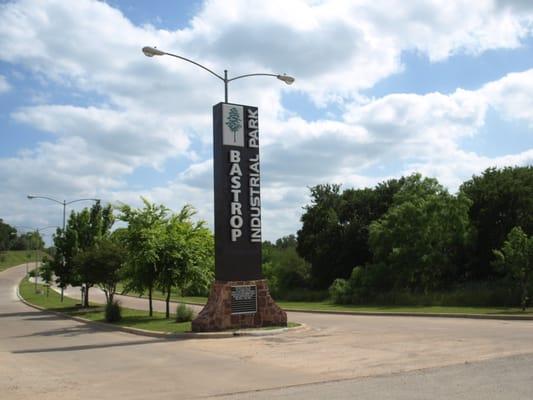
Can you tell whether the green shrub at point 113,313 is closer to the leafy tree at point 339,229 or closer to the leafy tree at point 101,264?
the leafy tree at point 101,264

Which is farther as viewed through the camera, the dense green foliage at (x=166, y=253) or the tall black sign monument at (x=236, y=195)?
the dense green foliage at (x=166, y=253)

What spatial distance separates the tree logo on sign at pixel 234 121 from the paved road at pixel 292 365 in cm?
735

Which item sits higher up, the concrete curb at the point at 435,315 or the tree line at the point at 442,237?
the tree line at the point at 442,237

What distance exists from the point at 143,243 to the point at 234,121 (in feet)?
25.6

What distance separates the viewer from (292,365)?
12.0m

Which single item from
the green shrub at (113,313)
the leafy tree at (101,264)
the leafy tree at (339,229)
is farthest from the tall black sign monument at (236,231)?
the leafy tree at (339,229)

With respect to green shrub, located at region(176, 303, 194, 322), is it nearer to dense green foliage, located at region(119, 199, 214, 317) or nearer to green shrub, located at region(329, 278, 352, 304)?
dense green foliage, located at region(119, 199, 214, 317)

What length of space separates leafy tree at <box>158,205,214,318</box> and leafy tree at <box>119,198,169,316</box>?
1.00ft

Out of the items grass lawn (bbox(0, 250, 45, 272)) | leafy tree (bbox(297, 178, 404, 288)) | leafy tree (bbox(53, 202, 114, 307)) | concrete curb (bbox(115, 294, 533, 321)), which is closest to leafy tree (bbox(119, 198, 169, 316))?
concrete curb (bbox(115, 294, 533, 321))

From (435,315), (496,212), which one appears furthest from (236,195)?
(496,212)

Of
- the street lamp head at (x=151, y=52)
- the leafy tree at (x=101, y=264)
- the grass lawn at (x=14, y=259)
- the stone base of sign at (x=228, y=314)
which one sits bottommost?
the stone base of sign at (x=228, y=314)

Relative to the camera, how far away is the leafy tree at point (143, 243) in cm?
2525

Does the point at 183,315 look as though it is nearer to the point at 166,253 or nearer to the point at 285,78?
the point at 166,253

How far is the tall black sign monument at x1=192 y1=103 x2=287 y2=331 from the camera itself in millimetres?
19922
